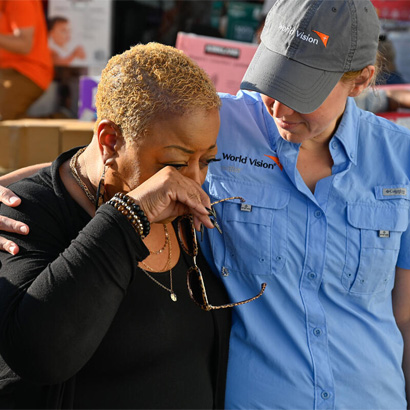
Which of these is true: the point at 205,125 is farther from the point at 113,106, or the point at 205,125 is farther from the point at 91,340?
the point at 91,340

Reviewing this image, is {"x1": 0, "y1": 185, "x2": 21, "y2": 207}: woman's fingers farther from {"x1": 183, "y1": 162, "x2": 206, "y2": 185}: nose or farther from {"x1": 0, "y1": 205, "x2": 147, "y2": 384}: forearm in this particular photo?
{"x1": 183, "y1": 162, "x2": 206, "y2": 185}: nose

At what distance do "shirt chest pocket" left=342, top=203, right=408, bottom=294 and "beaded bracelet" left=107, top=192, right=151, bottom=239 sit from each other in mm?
715

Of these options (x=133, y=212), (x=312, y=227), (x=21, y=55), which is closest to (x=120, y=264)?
(x=133, y=212)

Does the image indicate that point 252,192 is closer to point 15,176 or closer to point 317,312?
point 317,312

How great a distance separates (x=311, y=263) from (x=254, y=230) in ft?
0.66

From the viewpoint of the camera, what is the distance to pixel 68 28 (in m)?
5.45

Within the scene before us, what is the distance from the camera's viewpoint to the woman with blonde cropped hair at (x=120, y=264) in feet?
4.21

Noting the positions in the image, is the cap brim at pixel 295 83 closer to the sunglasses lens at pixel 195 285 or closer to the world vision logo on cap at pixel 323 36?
the world vision logo on cap at pixel 323 36

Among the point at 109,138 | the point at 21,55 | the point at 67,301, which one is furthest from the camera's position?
the point at 21,55

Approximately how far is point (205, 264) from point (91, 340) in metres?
0.57

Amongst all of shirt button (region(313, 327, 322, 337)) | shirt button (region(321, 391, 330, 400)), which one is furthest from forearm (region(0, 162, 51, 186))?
shirt button (region(321, 391, 330, 400))

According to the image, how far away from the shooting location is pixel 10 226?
141 centimetres

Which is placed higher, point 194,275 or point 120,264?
point 120,264

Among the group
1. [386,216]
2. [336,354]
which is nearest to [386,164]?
[386,216]
